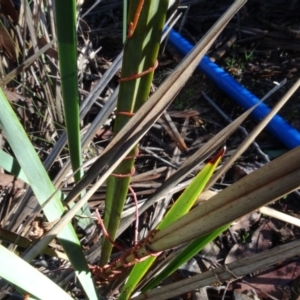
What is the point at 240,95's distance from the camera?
58.6 inches

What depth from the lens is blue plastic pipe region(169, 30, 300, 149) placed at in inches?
54.0

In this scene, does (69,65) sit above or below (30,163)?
above

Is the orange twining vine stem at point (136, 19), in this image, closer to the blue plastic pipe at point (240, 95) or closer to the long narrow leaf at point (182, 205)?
the long narrow leaf at point (182, 205)

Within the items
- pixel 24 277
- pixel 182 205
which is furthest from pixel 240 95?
pixel 24 277

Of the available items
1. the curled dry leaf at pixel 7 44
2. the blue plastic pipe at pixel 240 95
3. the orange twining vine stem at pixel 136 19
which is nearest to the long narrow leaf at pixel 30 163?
the orange twining vine stem at pixel 136 19

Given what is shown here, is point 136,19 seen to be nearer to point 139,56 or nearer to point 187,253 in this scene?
point 139,56

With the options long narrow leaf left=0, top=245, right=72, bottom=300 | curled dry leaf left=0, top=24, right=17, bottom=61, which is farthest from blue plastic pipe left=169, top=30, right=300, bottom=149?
long narrow leaf left=0, top=245, right=72, bottom=300

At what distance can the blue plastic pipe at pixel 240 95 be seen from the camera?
1372 mm

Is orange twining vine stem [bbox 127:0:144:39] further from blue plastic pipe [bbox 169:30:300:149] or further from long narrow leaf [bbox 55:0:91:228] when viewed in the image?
blue plastic pipe [bbox 169:30:300:149]

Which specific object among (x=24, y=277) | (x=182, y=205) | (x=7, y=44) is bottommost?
(x=24, y=277)

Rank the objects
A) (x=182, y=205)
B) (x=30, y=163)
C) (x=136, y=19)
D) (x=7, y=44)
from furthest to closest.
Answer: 1. (x=7, y=44)
2. (x=182, y=205)
3. (x=30, y=163)
4. (x=136, y=19)

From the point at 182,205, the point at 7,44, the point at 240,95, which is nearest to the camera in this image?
the point at 182,205

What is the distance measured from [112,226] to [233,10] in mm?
415

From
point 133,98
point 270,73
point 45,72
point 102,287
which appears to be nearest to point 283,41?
point 270,73
